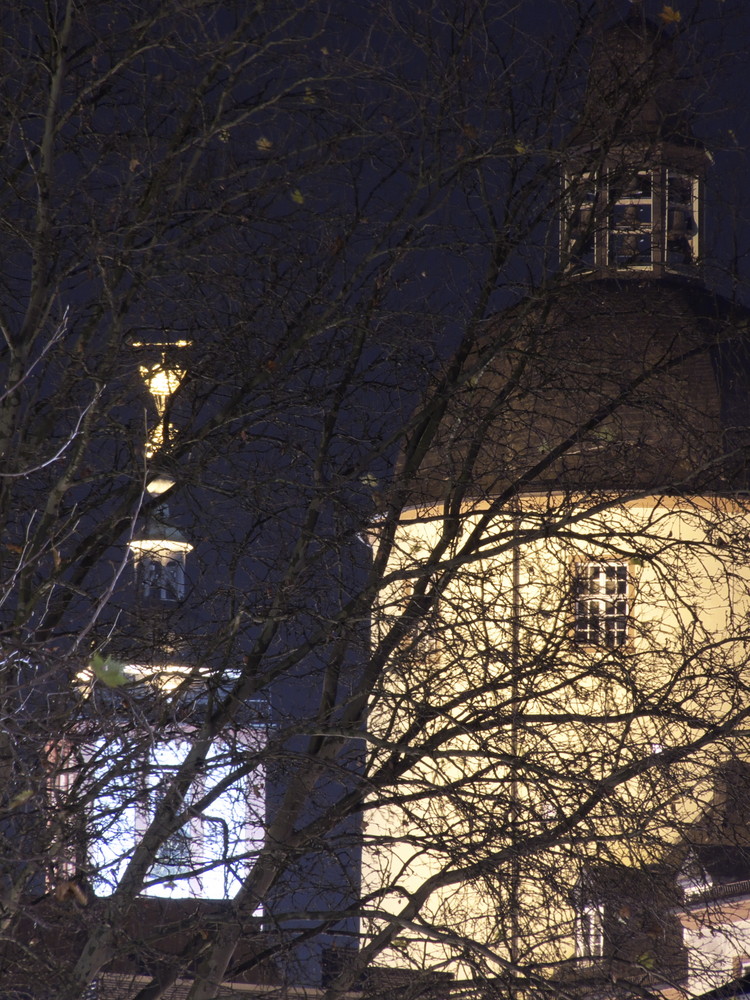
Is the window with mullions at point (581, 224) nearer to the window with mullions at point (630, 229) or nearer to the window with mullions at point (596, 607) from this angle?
the window with mullions at point (630, 229)

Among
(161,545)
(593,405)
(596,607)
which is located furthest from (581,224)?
(161,545)

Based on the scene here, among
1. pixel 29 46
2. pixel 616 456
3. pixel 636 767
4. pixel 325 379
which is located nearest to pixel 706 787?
pixel 636 767

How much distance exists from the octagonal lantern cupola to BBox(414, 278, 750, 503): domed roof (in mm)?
241

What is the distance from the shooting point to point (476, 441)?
7.40 meters

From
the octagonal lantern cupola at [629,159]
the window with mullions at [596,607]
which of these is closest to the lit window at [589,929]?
the window with mullions at [596,607]

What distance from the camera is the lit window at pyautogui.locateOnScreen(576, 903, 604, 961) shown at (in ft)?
20.3

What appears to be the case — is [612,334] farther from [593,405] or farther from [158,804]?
[158,804]

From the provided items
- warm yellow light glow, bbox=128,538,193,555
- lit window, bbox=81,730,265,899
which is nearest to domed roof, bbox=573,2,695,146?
warm yellow light glow, bbox=128,538,193,555

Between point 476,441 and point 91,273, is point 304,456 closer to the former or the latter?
point 476,441

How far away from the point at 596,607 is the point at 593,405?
126cm

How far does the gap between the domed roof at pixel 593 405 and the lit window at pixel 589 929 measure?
220 cm

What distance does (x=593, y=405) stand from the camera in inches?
310

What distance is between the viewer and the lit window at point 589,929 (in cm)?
619

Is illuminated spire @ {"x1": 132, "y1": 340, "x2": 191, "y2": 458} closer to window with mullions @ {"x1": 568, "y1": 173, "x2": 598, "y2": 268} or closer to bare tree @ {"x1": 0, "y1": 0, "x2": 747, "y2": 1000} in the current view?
bare tree @ {"x1": 0, "y1": 0, "x2": 747, "y2": 1000}
